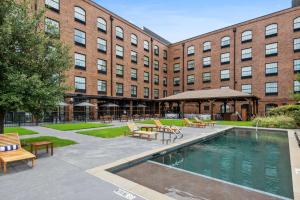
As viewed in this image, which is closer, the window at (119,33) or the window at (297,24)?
the window at (297,24)

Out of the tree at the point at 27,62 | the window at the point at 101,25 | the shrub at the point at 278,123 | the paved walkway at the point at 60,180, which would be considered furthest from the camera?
the window at the point at 101,25

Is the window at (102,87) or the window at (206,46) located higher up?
the window at (206,46)

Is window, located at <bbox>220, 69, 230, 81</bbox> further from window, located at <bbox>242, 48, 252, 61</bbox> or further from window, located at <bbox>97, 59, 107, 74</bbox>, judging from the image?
window, located at <bbox>97, 59, 107, 74</bbox>

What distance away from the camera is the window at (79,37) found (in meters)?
28.8

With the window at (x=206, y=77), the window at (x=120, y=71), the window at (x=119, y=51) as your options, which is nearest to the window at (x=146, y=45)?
the window at (x=119, y=51)

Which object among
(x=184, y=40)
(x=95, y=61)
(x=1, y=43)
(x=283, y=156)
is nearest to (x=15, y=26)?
(x=1, y=43)

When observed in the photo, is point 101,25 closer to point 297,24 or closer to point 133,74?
point 133,74

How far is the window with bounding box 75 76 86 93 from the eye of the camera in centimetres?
A: 2841

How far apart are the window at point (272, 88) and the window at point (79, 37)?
99.0 ft

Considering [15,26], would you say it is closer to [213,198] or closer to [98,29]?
[213,198]

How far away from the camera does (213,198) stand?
480cm

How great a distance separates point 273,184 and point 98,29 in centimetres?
3151

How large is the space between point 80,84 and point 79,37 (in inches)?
267

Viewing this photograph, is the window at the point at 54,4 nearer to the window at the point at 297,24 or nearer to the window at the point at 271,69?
the window at the point at 271,69
